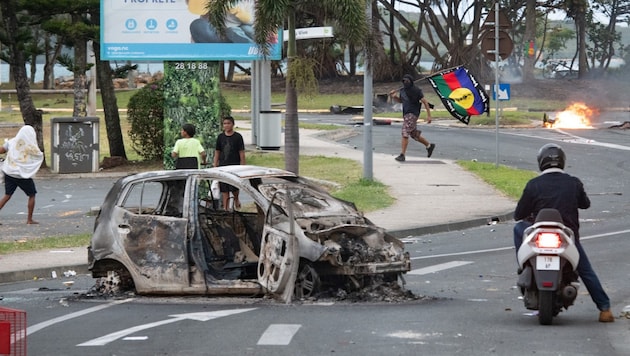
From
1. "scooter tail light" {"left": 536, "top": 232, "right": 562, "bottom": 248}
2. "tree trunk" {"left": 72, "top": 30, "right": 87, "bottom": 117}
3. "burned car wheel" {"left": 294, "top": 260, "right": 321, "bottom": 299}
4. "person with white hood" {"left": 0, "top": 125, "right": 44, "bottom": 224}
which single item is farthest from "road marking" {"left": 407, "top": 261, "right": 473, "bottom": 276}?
"tree trunk" {"left": 72, "top": 30, "right": 87, "bottom": 117}

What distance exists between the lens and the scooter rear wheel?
10281mm

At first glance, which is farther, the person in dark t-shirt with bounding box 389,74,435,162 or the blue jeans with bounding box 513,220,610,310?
the person in dark t-shirt with bounding box 389,74,435,162

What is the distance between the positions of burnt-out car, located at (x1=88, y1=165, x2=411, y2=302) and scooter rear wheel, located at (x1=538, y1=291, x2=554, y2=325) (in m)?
2.01

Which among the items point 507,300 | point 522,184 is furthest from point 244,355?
point 522,184

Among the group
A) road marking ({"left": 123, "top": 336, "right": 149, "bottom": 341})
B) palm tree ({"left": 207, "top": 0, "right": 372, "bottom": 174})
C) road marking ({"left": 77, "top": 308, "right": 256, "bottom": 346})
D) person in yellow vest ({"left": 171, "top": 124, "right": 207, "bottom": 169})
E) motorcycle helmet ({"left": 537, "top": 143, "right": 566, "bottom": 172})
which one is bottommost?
road marking ({"left": 77, "top": 308, "right": 256, "bottom": 346})

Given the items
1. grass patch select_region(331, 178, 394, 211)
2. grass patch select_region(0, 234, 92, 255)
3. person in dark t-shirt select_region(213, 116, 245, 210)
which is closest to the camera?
grass patch select_region(0, 234, 92, 255)

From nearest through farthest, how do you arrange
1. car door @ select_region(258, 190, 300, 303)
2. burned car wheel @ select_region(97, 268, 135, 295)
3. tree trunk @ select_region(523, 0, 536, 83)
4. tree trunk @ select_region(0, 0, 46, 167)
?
car door @ select_region(258, 190, 300, 303), burned car wheel @ select_region(97, 268, 135, 295), tree trunk @ select_region(0, 0, 46, 167), tree trunk @ select_region(523, 0, 536, 83)

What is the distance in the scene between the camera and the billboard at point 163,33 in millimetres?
29438

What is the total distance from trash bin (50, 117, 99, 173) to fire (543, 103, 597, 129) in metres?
18.9

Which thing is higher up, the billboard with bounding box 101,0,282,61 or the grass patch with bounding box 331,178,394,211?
the billboard with bounding box 101,0,282,61

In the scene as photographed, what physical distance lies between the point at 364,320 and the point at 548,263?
1.74m

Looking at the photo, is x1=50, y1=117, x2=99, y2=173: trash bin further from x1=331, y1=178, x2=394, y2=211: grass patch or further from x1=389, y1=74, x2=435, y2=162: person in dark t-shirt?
x1=331, y1=178, x2=394, y2=211: grass patch

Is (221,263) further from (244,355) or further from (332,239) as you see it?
(244,355)

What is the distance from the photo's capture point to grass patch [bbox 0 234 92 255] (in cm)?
1742
